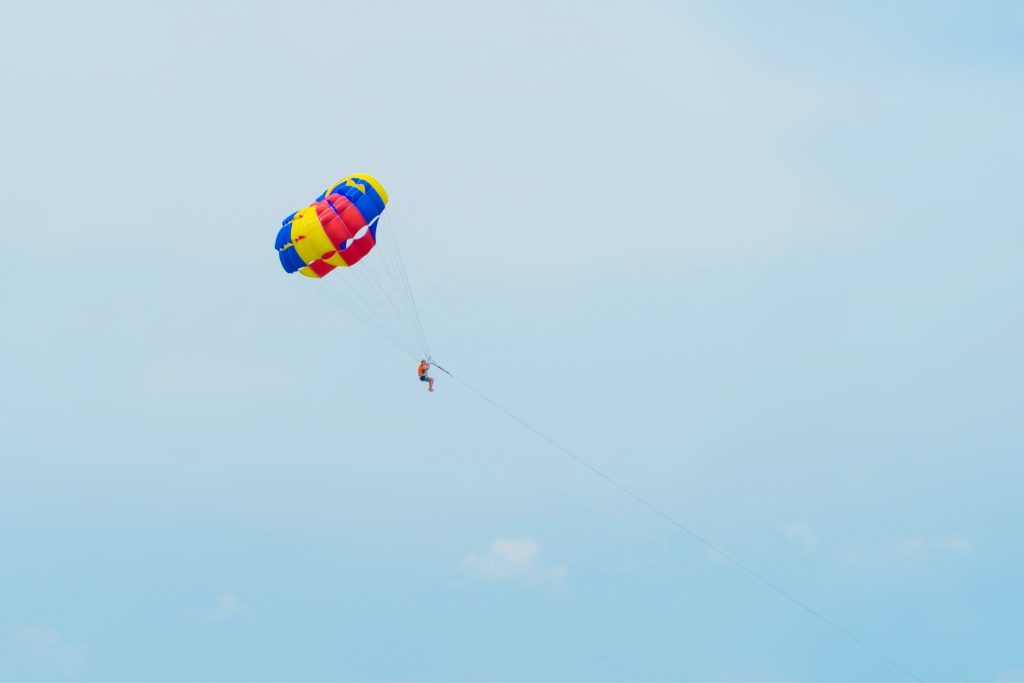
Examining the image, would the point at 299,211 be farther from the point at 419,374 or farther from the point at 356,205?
the point at 419,374

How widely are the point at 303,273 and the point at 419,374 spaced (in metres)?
7.19

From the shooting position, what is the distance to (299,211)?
7594 cm

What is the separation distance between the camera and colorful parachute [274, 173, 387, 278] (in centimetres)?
7450

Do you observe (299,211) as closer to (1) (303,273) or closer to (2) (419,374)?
(1) (303,273)

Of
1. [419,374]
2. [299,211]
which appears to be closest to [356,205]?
[299,211]

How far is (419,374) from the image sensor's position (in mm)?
75438

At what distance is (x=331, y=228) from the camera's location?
7450 centimetres

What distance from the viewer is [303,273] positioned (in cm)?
7662

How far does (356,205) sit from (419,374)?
812 cm

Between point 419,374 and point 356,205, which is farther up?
point 356,205

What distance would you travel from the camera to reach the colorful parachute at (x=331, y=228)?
244 feet

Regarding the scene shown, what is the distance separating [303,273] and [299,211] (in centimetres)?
288
